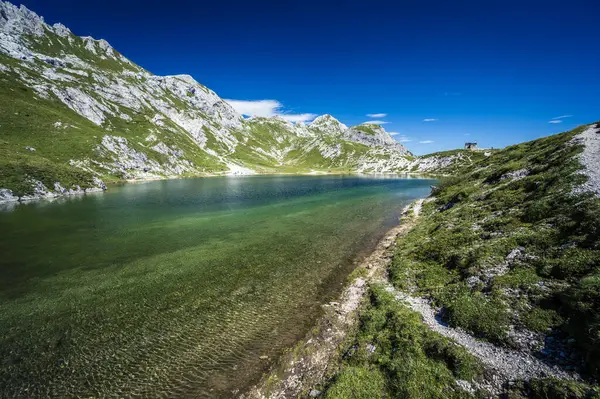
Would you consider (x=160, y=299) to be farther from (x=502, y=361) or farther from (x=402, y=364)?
(x=502, y=361)

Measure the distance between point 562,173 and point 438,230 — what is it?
1588 cm

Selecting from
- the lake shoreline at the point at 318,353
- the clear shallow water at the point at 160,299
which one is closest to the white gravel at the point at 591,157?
the lake shoreline at the point at 318,353

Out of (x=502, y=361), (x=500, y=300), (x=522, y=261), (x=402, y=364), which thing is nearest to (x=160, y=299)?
(x=402, y=364)

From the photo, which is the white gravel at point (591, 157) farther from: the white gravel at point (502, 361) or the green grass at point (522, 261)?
the white gravel at point (502, 361)

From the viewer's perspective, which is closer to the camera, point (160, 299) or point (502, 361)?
point (502, 361)

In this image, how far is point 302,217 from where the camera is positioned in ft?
203

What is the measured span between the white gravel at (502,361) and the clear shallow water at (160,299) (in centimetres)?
1150

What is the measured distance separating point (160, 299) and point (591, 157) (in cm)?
5544

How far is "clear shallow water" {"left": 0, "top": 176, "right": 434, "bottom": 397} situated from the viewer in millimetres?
17422

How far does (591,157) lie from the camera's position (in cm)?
3288

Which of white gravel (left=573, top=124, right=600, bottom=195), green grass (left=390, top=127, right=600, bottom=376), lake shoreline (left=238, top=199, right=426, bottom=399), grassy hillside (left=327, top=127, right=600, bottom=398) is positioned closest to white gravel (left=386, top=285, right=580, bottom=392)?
grassy hillside (left=327, top=127, right=600, bottom=398)

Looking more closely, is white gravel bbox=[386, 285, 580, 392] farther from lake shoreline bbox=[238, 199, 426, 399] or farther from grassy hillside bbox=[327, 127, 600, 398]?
lake shoreline bbox=[238, 199, 426, 399]

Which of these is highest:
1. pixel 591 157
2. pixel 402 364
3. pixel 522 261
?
pixel 591 157

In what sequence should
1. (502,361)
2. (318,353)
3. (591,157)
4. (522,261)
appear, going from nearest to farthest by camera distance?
(502,361) < (318,353) < (522,261) < (591,157)
